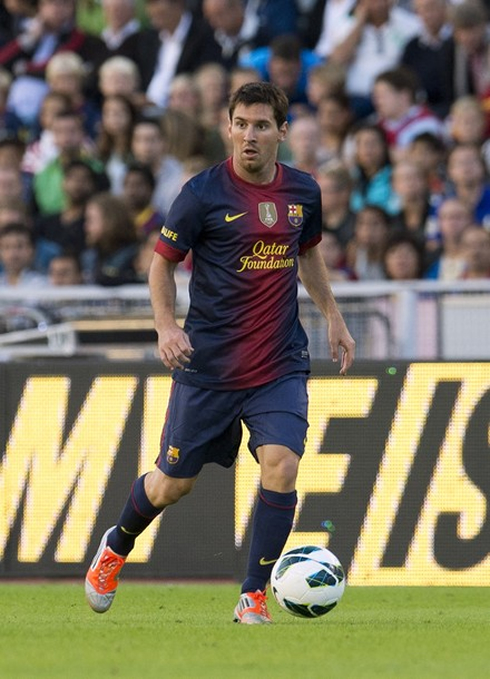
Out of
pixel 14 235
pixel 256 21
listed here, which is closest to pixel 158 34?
pixel 256 21

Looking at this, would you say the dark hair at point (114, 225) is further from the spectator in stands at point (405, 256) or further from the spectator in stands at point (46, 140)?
the spectator in stands at point (405, 256)

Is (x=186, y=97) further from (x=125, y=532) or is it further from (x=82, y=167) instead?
(x=125, y=532)

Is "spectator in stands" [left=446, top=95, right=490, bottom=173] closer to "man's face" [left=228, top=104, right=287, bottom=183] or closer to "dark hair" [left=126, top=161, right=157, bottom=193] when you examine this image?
"dark hair" [left=126, top=161, right=157, bottom=193]

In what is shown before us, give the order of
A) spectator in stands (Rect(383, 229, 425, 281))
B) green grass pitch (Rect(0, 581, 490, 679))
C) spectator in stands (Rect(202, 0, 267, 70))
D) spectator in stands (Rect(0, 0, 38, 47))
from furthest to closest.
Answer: spectator in stands (Rect(0, 0, 38, 47))
spectator in stands (Rect(202, 0, 267, 70))
spectator in stands (Rect(383, 229, 425, 281))
green grass pitch (Rect(0, 581, 490, 679))

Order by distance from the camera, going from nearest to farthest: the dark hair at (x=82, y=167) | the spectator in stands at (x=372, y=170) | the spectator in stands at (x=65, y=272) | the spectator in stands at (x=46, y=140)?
the spectator in stands at (x=65, y=272)
the spectator in stands at (x=372, y=170)
the dark hair at (x=82, y=167)
the spectator in stands at (x=46, y=140)

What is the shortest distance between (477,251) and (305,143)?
8.85 feet

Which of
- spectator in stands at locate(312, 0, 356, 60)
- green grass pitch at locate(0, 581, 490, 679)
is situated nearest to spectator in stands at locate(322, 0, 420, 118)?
spectator in stands at locate(312, 0, 356, 60)

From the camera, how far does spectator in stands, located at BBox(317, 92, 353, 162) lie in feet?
51.4

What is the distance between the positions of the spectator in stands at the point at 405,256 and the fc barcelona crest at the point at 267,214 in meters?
5.30

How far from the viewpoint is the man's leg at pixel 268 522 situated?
26.1ft

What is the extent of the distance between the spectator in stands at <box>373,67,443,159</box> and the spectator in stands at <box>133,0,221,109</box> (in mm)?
2651

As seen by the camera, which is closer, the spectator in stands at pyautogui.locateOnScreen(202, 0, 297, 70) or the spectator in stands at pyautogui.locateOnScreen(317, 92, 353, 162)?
the spectator in stands at pyautogui.locateOnScreen(317, 92, 353, 162)

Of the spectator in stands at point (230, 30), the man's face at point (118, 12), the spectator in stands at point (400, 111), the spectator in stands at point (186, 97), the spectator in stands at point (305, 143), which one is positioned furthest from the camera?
the man's face at point (118, 12)

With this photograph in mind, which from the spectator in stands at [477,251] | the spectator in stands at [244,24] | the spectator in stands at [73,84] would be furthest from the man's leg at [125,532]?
the spectator in stands at [244,24]
